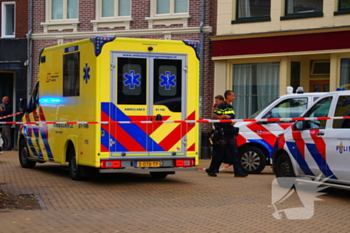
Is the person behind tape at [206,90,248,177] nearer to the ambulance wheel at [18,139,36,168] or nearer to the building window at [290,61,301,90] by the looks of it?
the ambulance wheel at [18,139,36,168]

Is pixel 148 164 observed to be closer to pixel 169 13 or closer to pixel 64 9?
pixel 169 13

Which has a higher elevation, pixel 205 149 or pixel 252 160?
pixel 252 160

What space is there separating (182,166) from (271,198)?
2.39 metres

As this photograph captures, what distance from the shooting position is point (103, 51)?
39.2ft

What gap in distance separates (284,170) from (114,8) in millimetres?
13256

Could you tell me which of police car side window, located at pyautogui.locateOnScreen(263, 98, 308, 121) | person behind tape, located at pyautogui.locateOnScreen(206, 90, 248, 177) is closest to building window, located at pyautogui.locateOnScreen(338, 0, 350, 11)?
police car side window, located at pyautogui.locateOnScreen(263, 98, 308, 121)

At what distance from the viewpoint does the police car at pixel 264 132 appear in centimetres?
1481

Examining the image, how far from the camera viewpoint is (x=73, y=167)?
43.5 feet

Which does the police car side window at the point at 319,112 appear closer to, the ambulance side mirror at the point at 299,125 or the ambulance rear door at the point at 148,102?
the ambulance side mirror at the point at 299,125

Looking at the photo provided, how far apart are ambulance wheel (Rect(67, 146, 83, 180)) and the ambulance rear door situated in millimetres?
1254

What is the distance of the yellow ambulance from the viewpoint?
11984mm

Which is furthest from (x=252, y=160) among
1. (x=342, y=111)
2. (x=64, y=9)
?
(x=64, y=9)

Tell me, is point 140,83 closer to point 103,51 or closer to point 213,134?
point 103,51

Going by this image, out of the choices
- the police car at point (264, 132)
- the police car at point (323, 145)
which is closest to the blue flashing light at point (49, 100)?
Answer: the police car at point (264, 132)
